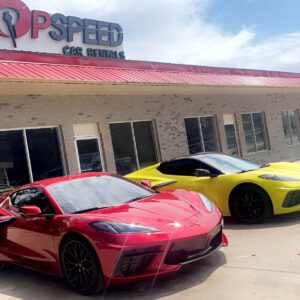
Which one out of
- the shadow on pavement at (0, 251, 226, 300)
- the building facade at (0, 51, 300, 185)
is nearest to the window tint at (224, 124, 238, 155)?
the building facade at (0, 51, 300, 185)

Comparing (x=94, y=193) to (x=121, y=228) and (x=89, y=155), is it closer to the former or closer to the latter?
(x=121, y=228)

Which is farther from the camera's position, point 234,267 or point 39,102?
point 39,102

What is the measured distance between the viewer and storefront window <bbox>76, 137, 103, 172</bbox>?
1305cm

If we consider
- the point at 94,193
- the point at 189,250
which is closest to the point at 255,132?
the point at 94,193

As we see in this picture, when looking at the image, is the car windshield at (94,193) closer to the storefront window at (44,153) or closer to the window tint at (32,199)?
the window tint at (32,199)

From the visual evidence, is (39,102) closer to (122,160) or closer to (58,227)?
(122,160)

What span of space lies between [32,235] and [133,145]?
9.36 m

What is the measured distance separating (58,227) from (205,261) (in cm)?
173

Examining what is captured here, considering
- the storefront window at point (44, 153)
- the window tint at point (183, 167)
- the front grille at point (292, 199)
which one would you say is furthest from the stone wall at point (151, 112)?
the front grille at point (292, 199)

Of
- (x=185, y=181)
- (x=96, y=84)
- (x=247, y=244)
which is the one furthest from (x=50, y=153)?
(x=247, y=244)

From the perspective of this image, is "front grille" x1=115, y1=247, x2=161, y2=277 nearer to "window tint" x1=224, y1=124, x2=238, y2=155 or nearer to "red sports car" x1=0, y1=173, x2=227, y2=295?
"red sports car" x1=0, y1=173, x2=227, y2=295

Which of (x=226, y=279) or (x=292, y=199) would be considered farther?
(x=292, y=199)

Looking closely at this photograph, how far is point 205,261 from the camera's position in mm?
5332

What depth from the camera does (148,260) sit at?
14.5 ft
